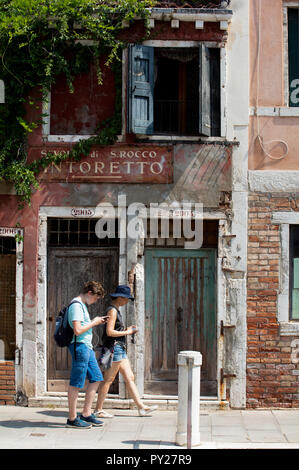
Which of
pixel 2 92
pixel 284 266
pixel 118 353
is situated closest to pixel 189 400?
pixel 118 353

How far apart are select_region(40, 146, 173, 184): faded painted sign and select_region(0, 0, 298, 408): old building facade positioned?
0.07ft

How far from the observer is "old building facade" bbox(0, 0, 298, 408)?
10461mm

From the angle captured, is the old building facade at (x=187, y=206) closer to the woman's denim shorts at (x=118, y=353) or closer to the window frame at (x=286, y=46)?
the window frame at (x=286, y=46)

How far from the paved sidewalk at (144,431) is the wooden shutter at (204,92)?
12.8ft

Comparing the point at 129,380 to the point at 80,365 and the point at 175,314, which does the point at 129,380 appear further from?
the point at 175,314

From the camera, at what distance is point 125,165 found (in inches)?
416

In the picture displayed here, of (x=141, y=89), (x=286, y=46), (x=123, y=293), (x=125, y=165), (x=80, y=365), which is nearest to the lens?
(x=80, y=365)

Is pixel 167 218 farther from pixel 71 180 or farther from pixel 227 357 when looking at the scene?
pixel 227 357

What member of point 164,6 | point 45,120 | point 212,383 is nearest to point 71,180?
point 45,120

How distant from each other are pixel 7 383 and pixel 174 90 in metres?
4.83

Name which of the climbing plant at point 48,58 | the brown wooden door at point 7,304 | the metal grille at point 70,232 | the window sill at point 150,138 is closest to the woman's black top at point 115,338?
the metal grille at point 70,232

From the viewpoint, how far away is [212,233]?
35.6 feet

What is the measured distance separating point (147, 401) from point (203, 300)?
163 cm

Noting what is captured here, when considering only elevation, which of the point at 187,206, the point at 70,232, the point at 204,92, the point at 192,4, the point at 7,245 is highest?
the point at 192,4
